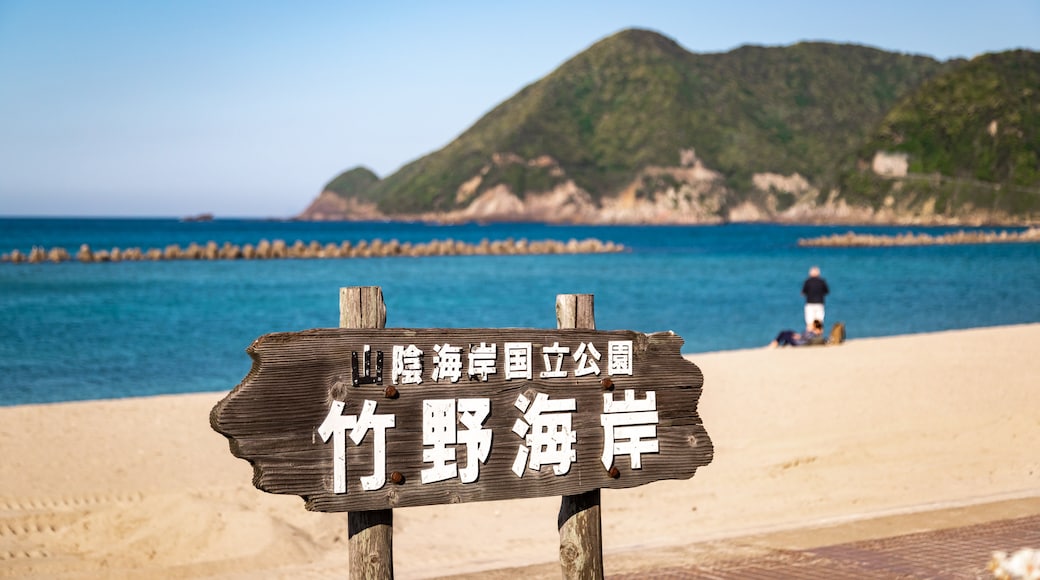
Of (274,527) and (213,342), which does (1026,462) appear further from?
(213,342)

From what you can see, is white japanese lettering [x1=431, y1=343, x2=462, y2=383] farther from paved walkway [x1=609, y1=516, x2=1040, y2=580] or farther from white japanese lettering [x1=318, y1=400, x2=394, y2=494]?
paved walkway [x1=609, y1=516, x2=1040, y2=580]

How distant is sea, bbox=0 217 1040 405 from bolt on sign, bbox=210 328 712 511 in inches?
259

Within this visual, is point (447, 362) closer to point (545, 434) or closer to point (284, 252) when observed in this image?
point (545, 434)

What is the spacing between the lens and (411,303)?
42219mm

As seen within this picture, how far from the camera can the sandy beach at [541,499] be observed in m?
8.84

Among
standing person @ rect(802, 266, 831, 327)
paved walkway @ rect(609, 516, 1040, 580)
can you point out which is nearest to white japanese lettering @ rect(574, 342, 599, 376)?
paved walkway @ rect(609, 516, 1040, 580)

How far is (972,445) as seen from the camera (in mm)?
12008

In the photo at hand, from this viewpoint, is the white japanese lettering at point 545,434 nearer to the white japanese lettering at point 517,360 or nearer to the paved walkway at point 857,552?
the white japanese lettering at point 517,360

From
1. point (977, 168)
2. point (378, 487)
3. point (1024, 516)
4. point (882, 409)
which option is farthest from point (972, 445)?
point (977, 168)

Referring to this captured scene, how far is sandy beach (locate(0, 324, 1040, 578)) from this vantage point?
8.84 meters

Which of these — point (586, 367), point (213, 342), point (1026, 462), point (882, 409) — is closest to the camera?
point (586, 367)

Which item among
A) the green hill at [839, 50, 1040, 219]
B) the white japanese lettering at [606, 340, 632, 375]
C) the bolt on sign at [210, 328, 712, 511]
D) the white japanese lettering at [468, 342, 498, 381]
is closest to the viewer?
the bolt on sign at [210, 328, 712, 511]

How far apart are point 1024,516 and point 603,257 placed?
71730 millimetres

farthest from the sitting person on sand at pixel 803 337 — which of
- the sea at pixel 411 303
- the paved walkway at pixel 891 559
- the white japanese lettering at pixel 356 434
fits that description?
the white japanese lettering at pixel 356 434
